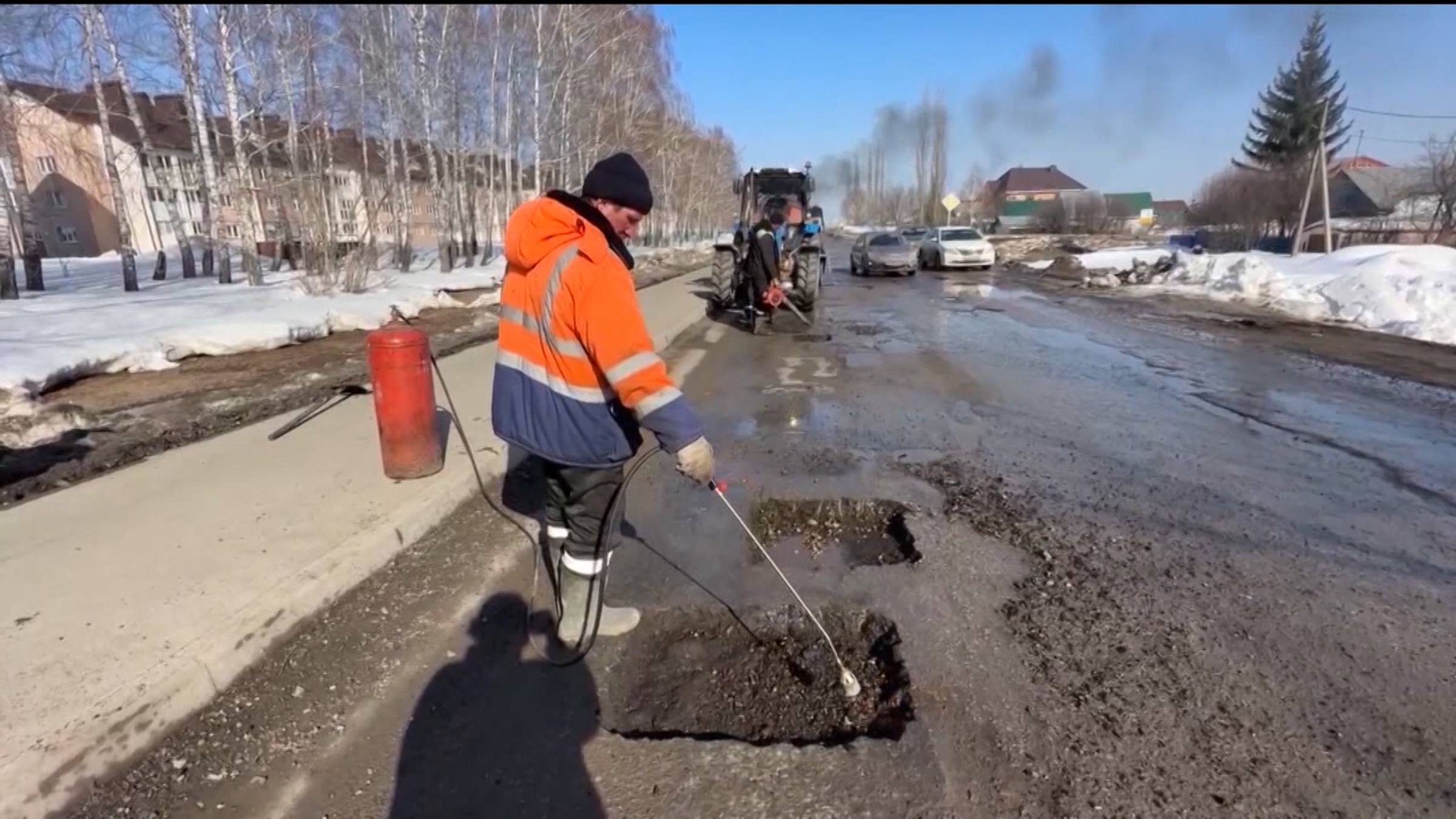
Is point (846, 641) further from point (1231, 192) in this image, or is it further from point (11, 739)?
point (1231, 192)

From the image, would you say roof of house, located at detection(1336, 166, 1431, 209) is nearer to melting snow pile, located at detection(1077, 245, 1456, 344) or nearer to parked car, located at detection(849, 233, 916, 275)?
melting snow pile, located at detection(1077, 245, 1456, 344)

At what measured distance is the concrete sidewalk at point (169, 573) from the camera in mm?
2336

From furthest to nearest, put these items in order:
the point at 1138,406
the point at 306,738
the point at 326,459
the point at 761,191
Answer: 1. the point at 761,191
2. the point at 1138,406
3. the point at 326,459
4. the point at 306,738

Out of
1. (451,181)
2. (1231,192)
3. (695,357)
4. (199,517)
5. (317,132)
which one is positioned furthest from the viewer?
(1231,192)

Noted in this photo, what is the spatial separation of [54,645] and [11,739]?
63 centimetres

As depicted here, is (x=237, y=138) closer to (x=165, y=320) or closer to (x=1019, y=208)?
(x=165, y=320)

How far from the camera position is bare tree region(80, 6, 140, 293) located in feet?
52.1

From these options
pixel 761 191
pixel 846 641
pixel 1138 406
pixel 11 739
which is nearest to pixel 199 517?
pixel 11 739

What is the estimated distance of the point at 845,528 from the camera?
4.35 meters

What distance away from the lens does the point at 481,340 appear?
444 inches

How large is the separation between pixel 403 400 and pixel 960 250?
25628 mm

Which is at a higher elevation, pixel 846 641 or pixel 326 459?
pixel 326 459

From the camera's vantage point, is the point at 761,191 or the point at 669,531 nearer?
the point at 669,531

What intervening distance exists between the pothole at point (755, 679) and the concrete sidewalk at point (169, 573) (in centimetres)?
152
